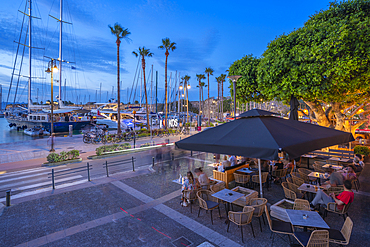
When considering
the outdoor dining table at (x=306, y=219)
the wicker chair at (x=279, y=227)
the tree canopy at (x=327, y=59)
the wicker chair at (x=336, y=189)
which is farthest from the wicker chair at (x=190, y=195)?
the tree canopy at (x=327, y=59)

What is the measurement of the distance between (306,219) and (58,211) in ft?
24.7

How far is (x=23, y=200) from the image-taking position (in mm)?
7586

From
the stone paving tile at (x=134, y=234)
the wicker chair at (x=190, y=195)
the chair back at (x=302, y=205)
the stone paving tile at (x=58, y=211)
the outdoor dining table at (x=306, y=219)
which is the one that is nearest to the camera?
the outdoor dining table at (x=306, y=219)

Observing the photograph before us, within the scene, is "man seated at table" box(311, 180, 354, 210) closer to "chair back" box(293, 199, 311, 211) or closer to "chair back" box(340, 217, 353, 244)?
"chair back" box(293, 199, 311, 211)

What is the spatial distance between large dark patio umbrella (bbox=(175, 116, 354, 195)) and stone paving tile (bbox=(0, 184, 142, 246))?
3.79 metres

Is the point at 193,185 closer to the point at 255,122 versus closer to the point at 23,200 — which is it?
the point at 255,122

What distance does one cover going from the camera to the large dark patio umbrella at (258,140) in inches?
160

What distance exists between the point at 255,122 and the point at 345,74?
23.2 ft

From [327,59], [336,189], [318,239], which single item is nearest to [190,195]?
[318,239]

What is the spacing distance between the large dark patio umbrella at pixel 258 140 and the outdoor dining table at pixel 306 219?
145cm

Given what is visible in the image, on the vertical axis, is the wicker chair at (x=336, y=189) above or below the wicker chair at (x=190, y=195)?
above

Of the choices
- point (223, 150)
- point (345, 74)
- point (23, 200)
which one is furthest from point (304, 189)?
point (23, 200)

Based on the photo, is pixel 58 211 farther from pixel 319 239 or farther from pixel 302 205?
pixel 302 205

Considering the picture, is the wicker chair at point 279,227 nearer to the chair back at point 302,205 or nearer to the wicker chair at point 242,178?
the chair back at point 302,205
